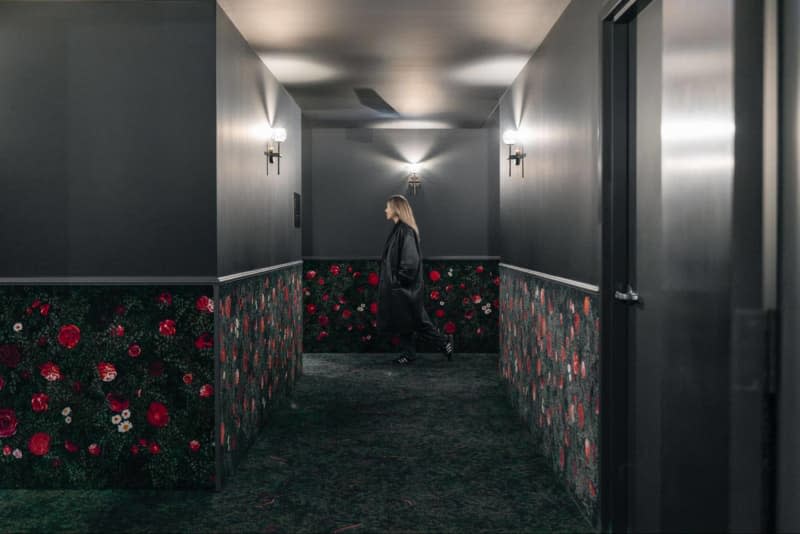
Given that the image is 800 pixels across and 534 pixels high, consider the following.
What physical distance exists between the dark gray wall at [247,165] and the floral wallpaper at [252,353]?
175 millimetres

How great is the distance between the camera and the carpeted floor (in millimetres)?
2912

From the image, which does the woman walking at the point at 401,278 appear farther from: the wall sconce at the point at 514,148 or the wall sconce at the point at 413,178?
the wall sconce at the point at 514,148

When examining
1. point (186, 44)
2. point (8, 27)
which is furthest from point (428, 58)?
point (8, 27)

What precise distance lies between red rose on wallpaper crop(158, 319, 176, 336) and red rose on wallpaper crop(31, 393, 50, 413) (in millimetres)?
655

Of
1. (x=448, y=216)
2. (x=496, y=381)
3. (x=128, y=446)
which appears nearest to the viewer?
(x=128, y=446)

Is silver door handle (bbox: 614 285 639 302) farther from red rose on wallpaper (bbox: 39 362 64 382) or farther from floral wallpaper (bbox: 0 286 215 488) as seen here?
red rose on wallpaper (bbox: 39 362 64 382)

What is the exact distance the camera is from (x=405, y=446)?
400cm

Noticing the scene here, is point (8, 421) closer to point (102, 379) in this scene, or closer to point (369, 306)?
point (102, 379)

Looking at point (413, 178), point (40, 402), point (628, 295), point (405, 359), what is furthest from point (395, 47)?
point (405, 359)

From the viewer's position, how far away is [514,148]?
16.0ft

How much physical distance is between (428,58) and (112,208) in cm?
236

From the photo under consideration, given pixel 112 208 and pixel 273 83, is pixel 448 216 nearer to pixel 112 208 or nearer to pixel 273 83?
pixel 273 83

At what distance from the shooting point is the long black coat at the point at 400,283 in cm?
637

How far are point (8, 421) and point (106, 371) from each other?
1.85 ft
